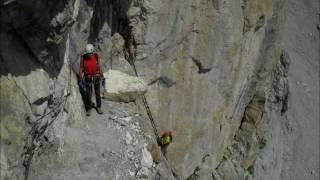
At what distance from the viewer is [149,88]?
21.9 m

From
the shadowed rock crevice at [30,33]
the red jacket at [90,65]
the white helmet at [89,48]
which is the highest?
the shadowed rock crevice at [30,33]

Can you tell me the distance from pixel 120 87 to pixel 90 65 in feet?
8.45

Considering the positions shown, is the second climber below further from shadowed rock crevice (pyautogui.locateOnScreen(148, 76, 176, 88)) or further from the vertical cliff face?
shadowed rock crevice (pyautogui.locateOnScreen(148, 76, 176, 88))

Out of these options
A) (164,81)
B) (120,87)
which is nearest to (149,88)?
(164,81)

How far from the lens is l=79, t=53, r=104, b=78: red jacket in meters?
18.5

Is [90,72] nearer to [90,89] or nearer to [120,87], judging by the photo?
[90,89]

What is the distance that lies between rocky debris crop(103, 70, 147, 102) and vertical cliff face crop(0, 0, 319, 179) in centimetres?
29

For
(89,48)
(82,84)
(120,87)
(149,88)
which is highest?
(89,48)

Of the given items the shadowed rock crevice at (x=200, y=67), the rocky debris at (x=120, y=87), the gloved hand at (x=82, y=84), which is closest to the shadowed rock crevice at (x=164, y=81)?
the rocky debris at (x=120, y=87)

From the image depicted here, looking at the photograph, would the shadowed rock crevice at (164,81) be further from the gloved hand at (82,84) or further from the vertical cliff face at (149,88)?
the gloved hand at (82,84)

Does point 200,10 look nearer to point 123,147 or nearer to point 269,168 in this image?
point 123,147

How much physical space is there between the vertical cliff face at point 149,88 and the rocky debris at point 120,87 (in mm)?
286

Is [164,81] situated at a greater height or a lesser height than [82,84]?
lesser

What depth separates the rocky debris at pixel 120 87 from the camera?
68.3 ft
